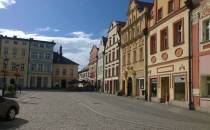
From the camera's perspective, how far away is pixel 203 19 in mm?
23891

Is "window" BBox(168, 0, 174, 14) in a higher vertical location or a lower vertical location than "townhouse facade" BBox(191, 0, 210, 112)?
higher

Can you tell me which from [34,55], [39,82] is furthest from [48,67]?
[34,55]

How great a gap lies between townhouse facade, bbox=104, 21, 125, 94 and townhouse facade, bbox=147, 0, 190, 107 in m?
18.0

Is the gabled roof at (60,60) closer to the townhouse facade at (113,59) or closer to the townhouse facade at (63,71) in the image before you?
the townhouse facade at (63,71)

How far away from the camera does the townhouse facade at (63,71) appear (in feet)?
313

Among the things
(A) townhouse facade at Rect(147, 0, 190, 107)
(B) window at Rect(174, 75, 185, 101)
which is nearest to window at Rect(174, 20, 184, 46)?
(A) townhouse facade at Rect(147, 0, 190, 107)

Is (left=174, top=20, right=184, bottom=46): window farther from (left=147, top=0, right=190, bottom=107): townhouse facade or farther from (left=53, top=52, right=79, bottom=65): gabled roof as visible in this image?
(left=53, top=52, right=79, bottom=65): gabled roof

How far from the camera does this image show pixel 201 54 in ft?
79.0

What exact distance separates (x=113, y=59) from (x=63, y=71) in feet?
133

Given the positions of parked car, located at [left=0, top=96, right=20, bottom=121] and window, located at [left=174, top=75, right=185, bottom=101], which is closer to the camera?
parked car, located at [left=0, top=96, right=20, bottom=121]

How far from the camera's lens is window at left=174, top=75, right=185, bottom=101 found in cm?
2747

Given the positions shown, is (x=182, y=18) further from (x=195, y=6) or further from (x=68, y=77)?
(x=68, y=77)

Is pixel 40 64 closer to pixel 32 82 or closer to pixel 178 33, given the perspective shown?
pixel 32 82

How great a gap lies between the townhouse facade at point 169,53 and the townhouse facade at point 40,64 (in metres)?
56.6
